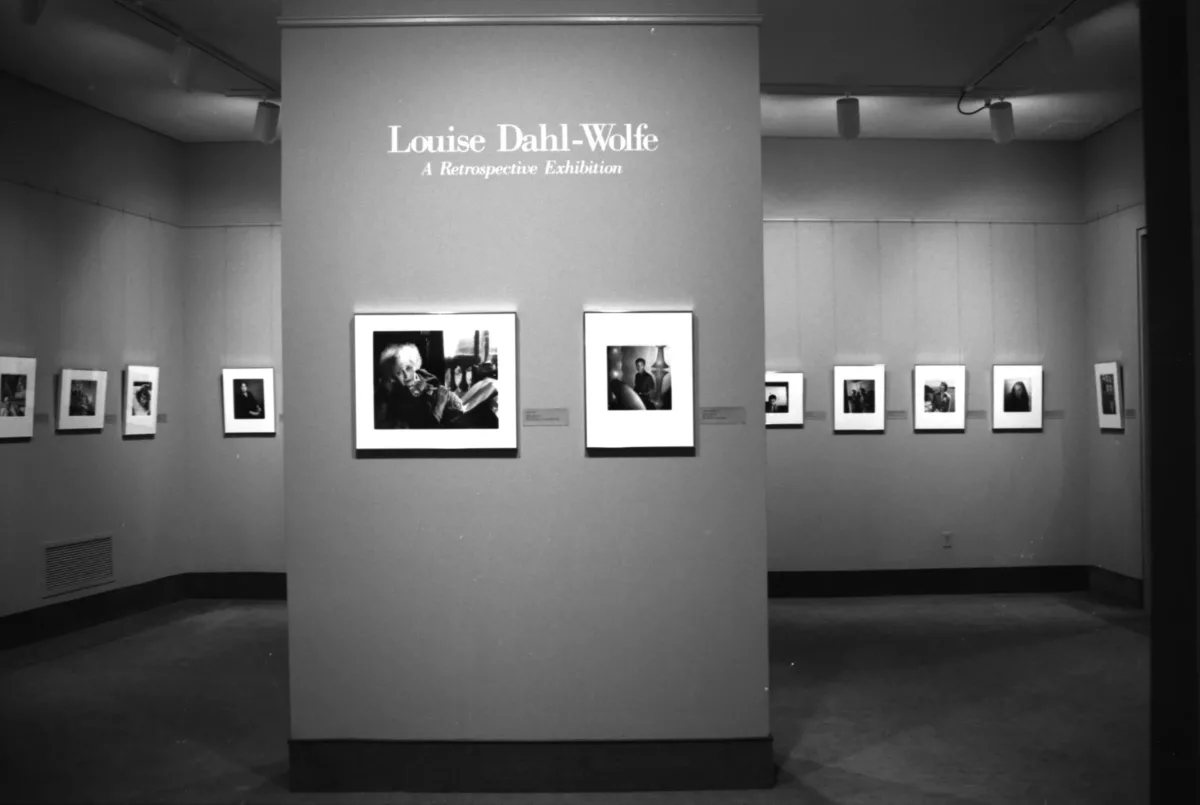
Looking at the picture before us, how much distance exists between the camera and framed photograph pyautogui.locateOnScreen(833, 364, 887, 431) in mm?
12008

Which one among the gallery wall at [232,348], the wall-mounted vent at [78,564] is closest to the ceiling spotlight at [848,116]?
the gallery wall at [232,348]

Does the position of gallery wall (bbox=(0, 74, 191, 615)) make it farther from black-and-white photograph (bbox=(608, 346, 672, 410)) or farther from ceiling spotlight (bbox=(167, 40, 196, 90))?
black-and-white photograph (bbox=(608, 346, 672, 410))

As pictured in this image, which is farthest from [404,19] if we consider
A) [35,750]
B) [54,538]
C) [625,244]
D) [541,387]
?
[54,538]

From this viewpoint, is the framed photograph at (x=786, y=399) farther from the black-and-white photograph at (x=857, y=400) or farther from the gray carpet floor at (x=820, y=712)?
the gray carpet floor at (x=820, y=712)

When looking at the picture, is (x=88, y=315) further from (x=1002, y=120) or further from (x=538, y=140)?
(x=1002, y=120)

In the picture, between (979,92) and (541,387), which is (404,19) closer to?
(541,387)

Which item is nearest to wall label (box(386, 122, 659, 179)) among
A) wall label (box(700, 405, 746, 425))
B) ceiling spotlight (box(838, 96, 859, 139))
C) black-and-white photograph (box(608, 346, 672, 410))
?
black-and-white photograph (box(608, 346, 672, 410))

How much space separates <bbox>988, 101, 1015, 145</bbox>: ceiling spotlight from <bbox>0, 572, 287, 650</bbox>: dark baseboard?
32.4 feet

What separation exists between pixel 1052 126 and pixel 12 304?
40.6ft

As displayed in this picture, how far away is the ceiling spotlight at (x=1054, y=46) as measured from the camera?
8.76m

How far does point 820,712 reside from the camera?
7.35 meters

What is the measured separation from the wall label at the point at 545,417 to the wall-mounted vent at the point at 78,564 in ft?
22.9

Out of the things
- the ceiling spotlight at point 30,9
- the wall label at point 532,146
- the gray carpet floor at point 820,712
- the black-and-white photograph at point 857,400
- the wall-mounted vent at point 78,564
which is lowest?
the gray carpet floor at point 820,712

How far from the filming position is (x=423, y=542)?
5.81m
